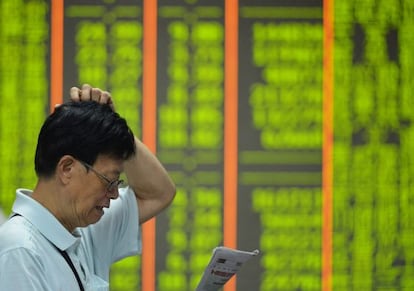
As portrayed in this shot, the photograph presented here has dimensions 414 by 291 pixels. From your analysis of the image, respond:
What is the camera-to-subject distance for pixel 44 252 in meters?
1.25

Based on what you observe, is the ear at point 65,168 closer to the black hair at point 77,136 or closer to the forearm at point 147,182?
the black hair at point 77,136

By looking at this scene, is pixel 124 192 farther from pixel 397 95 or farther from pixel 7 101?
pixel 397 95

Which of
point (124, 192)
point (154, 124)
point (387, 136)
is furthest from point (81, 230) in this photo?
point (387, 136)

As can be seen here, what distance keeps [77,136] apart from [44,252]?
0.72ft

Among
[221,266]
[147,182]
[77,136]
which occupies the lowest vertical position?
[221,266]

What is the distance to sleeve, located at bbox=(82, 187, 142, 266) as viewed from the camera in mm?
1635

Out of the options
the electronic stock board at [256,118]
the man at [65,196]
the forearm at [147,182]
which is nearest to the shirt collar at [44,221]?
the man at [65,196]

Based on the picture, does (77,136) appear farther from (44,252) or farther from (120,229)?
(120,229)

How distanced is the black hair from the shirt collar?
2.4 inches

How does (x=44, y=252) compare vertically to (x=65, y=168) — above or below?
below

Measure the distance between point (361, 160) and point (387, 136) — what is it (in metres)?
0.13

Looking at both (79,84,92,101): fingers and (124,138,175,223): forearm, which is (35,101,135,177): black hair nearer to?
(79,84,92,101): fingers

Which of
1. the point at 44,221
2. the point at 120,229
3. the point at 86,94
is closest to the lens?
the point at 44,221

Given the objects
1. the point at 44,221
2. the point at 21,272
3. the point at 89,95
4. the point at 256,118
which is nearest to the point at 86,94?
the point at 89,95
